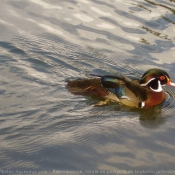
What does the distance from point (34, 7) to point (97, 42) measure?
2325 mm

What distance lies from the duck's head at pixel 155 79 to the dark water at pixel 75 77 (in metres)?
0.35

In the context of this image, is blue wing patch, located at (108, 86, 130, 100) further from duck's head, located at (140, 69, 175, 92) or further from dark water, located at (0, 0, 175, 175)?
duck's head, located at (140, 69, 175, 92)

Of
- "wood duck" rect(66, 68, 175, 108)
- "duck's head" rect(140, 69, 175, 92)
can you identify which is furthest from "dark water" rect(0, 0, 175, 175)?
"duck's head" rect(140, 69, 175, 92)

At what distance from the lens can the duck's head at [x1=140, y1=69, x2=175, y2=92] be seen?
7.61 metres

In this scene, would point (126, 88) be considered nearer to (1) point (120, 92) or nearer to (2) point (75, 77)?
(1) point (120, 92)

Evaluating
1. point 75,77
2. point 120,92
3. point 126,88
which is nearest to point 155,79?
point 126,88

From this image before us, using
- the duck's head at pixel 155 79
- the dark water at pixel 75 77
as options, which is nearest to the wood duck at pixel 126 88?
the duck's head at pixel 155 79

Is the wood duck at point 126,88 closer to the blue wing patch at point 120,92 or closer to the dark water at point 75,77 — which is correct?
the blue wing patch at point 120,92

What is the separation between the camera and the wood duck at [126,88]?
7434mm

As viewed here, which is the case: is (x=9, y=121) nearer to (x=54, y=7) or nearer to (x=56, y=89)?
(x=56, y=89)

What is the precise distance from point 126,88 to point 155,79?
57 cm

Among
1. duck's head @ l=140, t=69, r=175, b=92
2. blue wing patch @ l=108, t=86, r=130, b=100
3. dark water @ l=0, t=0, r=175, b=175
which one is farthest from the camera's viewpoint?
duck's head @ l=140, t=69, r=175, b=92

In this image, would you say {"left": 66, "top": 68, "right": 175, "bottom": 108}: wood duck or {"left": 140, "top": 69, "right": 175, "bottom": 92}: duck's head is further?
{"left": 140, "top": 69, "right": 175, "bottom": 92}: duck's head

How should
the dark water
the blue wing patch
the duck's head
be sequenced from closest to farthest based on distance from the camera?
the dark water < the blue wing patch < the duck's head
